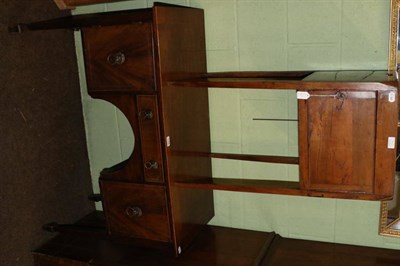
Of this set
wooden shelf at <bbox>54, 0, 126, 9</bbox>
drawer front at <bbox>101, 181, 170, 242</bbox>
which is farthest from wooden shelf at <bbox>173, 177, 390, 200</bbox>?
wooden shelf at <bbox>54, 0, 126, 9</bbox>

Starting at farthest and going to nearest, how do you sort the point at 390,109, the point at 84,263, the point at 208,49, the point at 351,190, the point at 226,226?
the point at 226,226 < the point at 208,49 < the point at 84,263 < the point at 351,190 < the point at 390,109

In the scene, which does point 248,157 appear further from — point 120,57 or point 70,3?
point 70,3

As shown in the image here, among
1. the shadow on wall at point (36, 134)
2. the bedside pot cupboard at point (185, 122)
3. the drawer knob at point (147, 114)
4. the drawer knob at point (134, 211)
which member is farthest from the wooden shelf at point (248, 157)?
the shadow on wall at point (36, 134)

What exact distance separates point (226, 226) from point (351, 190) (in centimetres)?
72

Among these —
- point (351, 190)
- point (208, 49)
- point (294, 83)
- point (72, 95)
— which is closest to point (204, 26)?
point (208, 49)

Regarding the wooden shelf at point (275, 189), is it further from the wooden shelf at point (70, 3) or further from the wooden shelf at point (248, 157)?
the wooden shelf at point (70, 3)

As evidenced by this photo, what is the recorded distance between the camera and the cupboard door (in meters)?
1.31

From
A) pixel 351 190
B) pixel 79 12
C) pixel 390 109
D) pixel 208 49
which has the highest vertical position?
pixel 79 12

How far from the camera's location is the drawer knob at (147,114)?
1.51 m

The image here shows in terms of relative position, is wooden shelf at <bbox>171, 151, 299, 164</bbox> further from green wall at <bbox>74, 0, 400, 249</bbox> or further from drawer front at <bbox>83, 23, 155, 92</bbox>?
drawer front at <bbox>83, 23, 155, 92</bbox>

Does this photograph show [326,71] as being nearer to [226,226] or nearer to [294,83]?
[294,83]

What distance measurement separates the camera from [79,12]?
1.99 metres

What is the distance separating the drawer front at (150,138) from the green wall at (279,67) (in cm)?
39

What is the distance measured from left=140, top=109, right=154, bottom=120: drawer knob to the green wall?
0.41 meters
